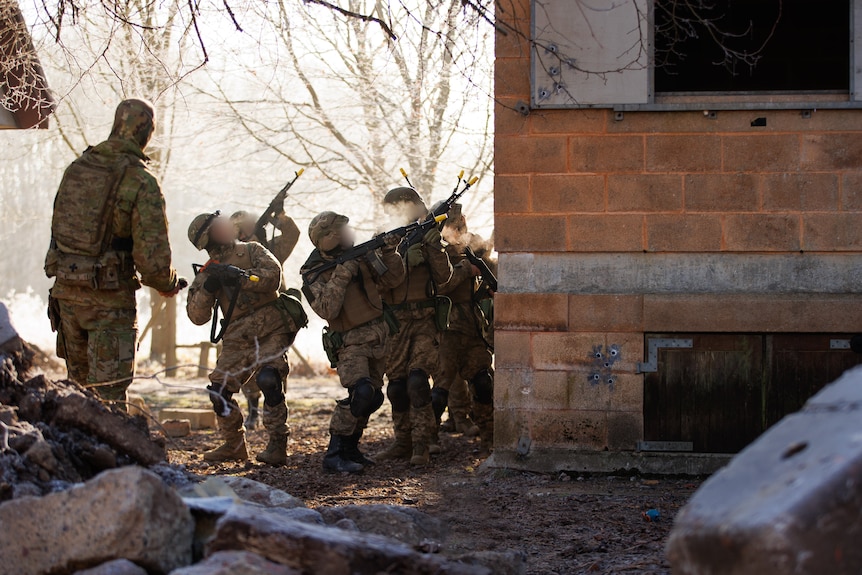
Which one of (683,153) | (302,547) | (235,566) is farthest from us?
(683,153)

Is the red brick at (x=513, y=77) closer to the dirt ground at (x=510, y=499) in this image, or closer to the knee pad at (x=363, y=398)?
the knee pad at (x=363, y=398)

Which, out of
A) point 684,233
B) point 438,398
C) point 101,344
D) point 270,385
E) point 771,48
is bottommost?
point 438,398

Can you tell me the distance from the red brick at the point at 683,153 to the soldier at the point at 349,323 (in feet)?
6.49

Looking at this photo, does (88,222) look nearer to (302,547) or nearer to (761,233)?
(302,547)

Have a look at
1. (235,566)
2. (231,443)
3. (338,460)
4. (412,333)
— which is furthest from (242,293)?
(235,566)

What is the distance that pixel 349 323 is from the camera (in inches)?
293

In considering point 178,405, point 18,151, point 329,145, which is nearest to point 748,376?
point 178,405

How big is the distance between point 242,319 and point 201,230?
723 mm

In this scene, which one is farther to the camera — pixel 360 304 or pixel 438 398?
pixel 438 398

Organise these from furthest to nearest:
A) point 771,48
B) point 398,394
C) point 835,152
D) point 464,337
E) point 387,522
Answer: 1. point 771,48
2. point 464,337
3. point 398,394
4. point 835,152
5. point 387,522

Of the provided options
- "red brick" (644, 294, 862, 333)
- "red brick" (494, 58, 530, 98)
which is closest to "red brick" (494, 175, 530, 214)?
"red brick" (494, 58, 530, 98)

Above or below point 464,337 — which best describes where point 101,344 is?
above

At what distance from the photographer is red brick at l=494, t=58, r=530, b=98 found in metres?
6.67

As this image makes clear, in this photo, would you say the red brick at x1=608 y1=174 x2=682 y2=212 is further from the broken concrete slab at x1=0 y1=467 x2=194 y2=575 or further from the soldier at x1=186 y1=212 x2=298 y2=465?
the broken concrete slab at x1=0 y1=467 x2=194 y2=575
